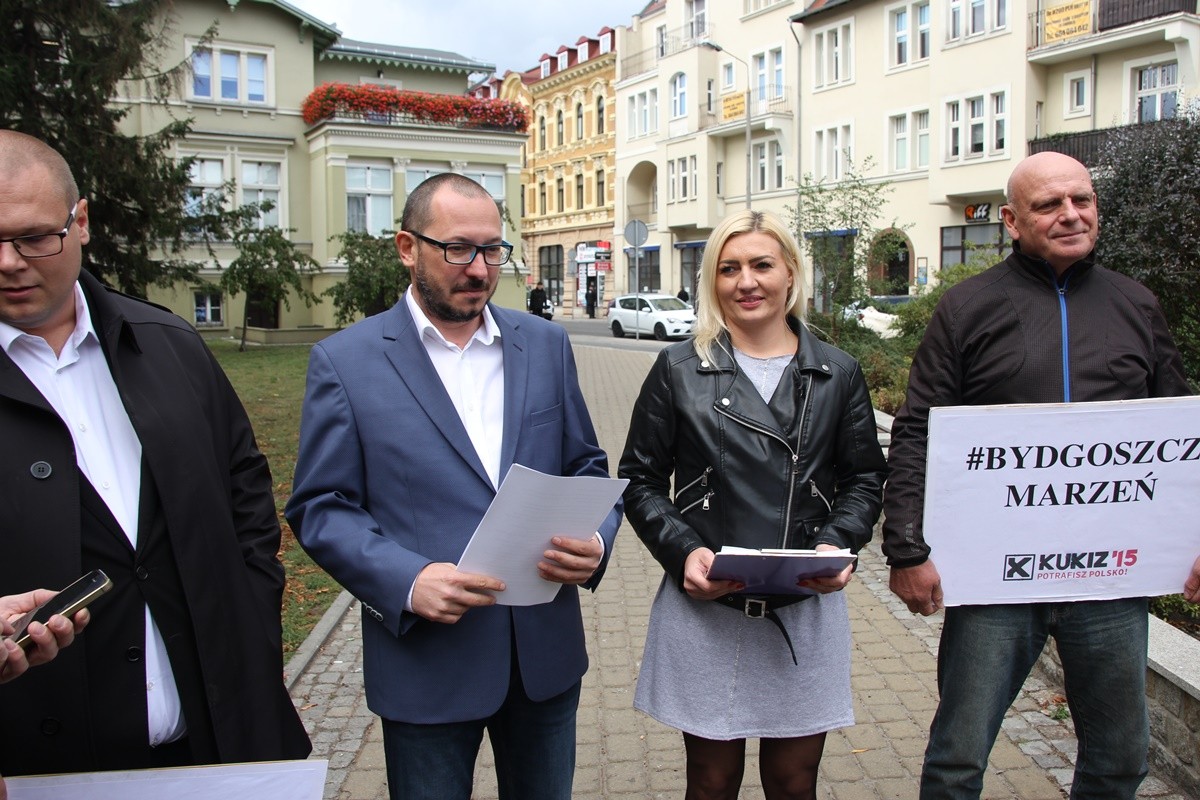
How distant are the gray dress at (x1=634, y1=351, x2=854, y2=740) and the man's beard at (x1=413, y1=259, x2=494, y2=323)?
2.84ft

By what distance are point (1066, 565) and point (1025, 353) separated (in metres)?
0.65

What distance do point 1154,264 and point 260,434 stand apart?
9.59m

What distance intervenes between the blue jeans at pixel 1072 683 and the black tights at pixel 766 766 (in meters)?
0.42

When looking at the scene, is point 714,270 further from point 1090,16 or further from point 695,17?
point 695,17

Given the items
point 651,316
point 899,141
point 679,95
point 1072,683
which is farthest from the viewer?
point 679,95

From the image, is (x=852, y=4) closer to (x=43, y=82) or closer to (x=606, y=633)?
(x=43, y=82)

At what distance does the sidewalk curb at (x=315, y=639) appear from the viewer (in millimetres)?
5223

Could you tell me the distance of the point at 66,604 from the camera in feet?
6.24

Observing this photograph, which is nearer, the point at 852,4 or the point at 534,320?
the point at 534,320

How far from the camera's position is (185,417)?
2.41 meters

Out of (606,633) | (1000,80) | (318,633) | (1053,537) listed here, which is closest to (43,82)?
(318,633)

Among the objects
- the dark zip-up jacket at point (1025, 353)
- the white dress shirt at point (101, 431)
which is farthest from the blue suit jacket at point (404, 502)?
the dark zip-up jacket at point (1025, 353)

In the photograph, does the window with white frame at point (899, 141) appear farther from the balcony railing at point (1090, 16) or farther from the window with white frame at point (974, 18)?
the balcony railing at point (1090, 16)

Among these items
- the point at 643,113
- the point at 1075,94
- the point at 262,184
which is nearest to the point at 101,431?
the point at 262,184
